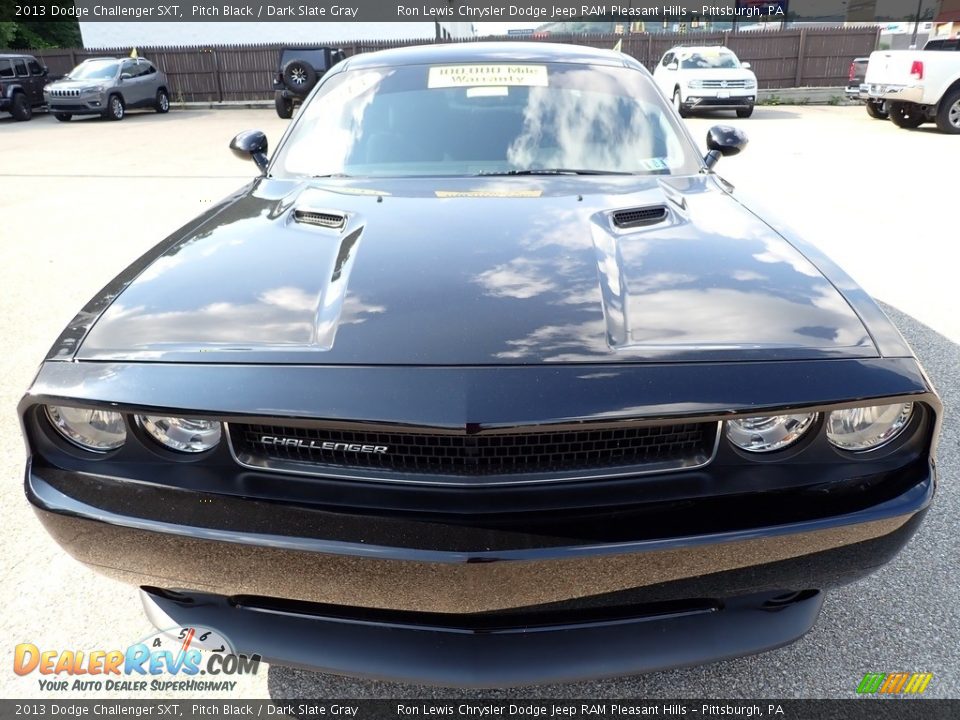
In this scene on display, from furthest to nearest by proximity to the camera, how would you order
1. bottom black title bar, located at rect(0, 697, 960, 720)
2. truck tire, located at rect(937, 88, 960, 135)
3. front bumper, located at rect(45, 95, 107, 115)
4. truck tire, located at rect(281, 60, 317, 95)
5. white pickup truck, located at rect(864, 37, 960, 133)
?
1. truck tire, located at rect(281, 60, 317, 95)
2. front bumper, located at rect(45, 95, 107, 115)
3. truck tire, located at rect(937, 88, 960, 135)
4. white pickup truck, located at rect(864, 37, 960, 133)
5. bottom black title bar, located at rect(0, 697, 960, 720)

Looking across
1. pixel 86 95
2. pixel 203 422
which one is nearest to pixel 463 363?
pixel 203 422

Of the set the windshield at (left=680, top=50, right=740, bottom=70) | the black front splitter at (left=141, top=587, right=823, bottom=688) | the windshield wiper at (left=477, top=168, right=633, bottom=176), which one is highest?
the windshield wiper at (left=477, top=168, right=633, bottom=176)

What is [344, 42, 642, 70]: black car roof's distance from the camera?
318cm

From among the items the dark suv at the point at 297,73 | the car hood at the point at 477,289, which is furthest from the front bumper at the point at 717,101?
the car hood at the point at 477,289

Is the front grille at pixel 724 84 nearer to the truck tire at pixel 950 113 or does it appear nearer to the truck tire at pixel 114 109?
the truck tire at pixel 950 113

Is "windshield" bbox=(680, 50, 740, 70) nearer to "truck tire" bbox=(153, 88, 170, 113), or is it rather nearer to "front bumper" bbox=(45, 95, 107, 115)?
"front bumper" bbox=(45, 95, 107, 115)

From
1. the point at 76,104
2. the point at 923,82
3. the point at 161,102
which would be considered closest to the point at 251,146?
the point at 923,82

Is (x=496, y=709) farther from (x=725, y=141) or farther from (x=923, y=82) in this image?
(x=923, y=82)

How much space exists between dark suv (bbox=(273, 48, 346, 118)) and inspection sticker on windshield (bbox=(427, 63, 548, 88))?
1737 cm

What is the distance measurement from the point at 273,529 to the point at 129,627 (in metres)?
1.01

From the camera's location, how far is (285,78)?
788 inches

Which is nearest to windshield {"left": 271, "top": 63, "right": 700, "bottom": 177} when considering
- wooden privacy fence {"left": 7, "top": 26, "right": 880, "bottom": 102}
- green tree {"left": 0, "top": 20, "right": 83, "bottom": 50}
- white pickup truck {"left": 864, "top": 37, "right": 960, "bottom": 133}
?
white pickup truck {"left": 864, "top": 37, "right": 960, "bottom": 133}

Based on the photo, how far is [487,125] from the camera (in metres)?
2.85

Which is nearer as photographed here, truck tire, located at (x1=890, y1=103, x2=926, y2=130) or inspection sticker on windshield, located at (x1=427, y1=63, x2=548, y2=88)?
inspection sticker on windshield, located at (x1=427, y1=63, x2=548, y2=88)
